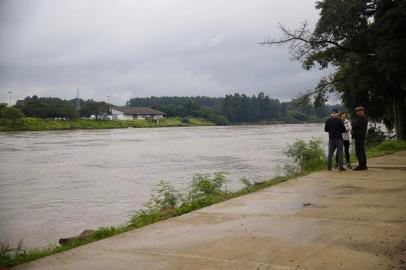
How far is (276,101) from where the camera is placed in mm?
196625

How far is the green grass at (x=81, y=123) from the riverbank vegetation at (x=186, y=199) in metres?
60.8

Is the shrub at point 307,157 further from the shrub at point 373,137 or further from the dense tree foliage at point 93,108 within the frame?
the dense tree foliage at point 93,108

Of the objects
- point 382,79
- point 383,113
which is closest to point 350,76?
point 382,79

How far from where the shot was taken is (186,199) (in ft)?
39.7

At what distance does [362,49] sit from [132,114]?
11682 centimetres

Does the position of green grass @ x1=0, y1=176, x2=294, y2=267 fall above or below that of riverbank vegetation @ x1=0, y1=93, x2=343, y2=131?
Result: below

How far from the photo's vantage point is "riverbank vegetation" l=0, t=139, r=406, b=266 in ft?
22.2

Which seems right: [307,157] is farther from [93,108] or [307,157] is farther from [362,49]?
[93,108]

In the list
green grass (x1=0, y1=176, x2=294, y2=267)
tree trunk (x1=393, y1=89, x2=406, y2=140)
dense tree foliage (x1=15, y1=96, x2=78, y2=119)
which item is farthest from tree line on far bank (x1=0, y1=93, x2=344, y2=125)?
green grass (x1=0, y1=176, x2=294, y2=267)

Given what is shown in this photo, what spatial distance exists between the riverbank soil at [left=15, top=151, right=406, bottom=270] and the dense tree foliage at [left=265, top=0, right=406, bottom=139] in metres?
12.6

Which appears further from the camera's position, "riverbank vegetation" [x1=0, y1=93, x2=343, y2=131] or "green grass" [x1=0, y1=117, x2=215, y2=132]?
"riverbank vegetation" [x1=0, y1=93, x2=343, y2=131]

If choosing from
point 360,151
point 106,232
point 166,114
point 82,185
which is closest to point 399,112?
point 360,151

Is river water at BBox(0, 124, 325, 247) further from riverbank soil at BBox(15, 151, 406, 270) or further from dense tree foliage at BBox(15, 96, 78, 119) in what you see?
dense tree foliage at BBox(15, 96, 78, 119)

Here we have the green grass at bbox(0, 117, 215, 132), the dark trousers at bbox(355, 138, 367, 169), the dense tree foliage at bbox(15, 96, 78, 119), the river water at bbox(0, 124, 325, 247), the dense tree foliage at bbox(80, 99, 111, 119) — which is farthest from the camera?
the dense tree foliage at bbox(80, 99, 111, 119)
